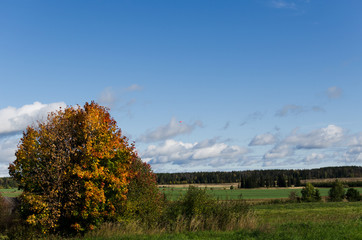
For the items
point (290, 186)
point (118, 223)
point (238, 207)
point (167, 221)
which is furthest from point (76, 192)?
point (290, 186)

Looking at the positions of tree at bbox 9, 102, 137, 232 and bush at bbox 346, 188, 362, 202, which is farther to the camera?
bush at bbox 346, 188, 362, 202

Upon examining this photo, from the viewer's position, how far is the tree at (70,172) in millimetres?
20859

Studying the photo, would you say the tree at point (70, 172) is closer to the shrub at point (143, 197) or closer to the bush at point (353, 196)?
the shrub at point (143, 197)

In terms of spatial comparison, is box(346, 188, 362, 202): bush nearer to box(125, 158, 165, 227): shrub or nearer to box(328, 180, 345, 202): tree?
box(328, 180, 345, 202): tree

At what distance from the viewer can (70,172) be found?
2108 cm

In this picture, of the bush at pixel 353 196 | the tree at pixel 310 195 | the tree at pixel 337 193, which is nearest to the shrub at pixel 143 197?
the tree at pixel 310 195

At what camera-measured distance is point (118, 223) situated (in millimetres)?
23047

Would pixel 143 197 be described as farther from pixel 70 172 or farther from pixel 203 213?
pixel 70 172

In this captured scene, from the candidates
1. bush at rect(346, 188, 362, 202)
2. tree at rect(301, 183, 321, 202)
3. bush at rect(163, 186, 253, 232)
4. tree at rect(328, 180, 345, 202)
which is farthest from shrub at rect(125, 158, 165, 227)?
bush at rect(346, 188, 362, 202)

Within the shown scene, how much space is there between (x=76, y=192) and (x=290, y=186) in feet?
563

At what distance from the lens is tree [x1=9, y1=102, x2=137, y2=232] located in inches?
821

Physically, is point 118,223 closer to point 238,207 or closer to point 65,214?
point 65,214

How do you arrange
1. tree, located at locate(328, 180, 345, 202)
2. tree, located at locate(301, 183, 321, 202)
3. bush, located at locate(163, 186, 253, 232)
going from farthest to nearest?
tree, located at locate(328, 180, 345, 202) < tree, located at locate(301, 183, 321, 202) < bush, located at locate(163, 186, 253, 232)

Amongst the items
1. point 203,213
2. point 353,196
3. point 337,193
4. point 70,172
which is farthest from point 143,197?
point 353,196
